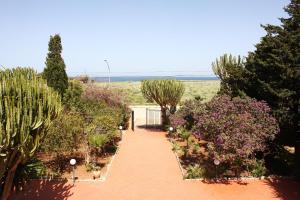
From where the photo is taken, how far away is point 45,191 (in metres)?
14.6

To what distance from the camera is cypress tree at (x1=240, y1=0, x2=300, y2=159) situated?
15.5 meters

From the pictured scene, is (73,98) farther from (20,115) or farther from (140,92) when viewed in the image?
(140,92)

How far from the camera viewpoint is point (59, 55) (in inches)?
960

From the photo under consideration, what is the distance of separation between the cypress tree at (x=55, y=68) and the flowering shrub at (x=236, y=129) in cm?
1103

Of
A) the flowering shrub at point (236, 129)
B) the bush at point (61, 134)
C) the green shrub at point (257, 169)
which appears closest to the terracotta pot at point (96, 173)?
the bush at point (61, 134)

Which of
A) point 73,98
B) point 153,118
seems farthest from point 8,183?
point 153,118

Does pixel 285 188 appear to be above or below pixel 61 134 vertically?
Result: below

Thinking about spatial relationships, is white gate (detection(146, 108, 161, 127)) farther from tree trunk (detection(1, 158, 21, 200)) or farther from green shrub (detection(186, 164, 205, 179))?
tree trunk (detection(1, 158, 21, 200))

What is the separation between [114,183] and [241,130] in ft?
18.2

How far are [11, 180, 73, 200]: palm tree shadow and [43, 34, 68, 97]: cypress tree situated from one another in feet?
30.3

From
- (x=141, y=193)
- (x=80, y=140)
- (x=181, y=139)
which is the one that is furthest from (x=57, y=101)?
(x=181, y=139)

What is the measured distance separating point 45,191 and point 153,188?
4.16 metres

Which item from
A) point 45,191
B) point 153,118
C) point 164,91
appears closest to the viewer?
point 45,191

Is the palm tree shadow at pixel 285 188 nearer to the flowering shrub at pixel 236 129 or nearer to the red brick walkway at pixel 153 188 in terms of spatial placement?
the red brick walkway at pixel 153 188
